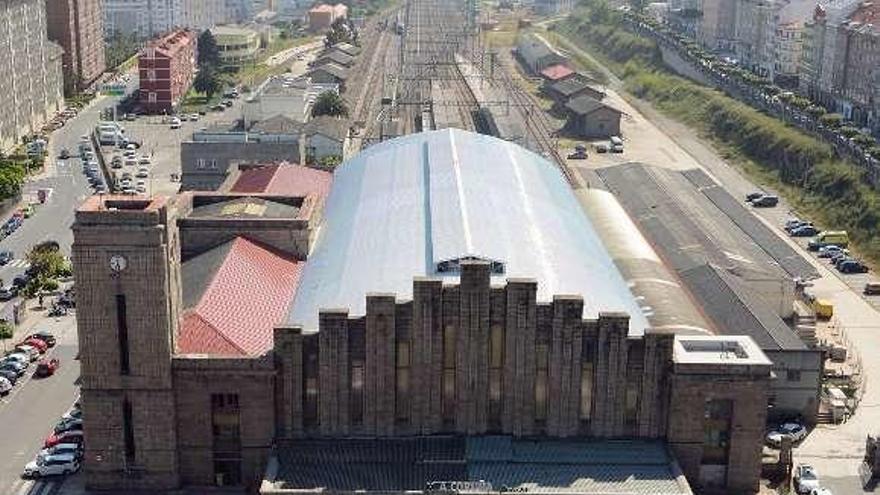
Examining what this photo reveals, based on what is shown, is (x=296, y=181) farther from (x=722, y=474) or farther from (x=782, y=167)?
(x=782, y=167)

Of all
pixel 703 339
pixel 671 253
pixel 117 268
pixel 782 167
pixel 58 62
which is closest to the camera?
pixel 117 268

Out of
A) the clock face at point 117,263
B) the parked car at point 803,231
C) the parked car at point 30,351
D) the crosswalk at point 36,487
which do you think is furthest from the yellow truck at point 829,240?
the crosswalk at point 36,487

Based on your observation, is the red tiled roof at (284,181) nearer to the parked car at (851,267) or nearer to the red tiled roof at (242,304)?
the red tiled roof at (242,304)

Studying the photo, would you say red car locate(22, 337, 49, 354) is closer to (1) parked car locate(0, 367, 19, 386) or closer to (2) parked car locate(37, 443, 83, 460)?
(1) parked car locate(0, 367, 19, 386)

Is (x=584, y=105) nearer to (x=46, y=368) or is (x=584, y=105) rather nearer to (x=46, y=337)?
(x=46, y=337)

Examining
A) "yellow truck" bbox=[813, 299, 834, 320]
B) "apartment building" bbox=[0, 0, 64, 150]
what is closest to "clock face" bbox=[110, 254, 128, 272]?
"yellow truck" bbox=[813, 299, 834, 320]

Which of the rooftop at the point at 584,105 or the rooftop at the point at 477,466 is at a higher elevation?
the rooftop at the point at 584,105

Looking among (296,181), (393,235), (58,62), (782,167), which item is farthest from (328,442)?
(58,62)
